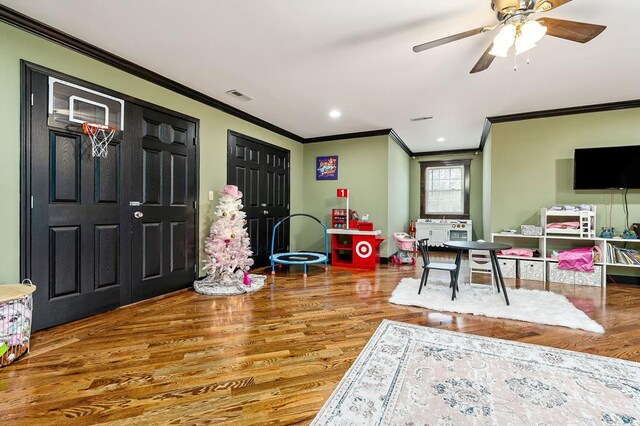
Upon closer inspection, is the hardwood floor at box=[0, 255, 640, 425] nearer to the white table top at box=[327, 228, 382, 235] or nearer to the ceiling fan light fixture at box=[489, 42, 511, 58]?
the white table top at box=[327, 228, 382, 235]

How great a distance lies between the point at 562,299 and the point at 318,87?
3857 millimetres

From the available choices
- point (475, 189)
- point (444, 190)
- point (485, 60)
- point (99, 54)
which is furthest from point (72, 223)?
point (475, 189)

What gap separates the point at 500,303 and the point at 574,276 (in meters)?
1.81

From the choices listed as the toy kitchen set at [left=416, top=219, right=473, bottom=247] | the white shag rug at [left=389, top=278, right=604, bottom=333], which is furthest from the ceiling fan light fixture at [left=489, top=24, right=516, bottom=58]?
the toy kitchen set at [left=416, top=219, right=473, bottom=247]

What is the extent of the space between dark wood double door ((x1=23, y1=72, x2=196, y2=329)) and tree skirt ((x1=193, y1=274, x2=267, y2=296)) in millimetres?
230

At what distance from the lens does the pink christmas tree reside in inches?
155

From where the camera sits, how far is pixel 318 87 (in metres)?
3.77

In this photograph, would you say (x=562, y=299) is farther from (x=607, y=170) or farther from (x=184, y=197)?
(x=184, y=197)

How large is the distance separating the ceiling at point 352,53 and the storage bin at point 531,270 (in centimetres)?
233

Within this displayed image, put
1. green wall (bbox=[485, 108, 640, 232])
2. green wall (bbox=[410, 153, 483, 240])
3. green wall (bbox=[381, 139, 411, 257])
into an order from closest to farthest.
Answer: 1. green wall (bbox=[485, 108, 640, 232])
2. green wall (bbox=[381, 139, 411, 257])
3. green wall (bbox=[410, 153, 483, 240])

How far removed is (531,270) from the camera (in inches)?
173

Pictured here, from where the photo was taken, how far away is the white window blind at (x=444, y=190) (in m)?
7.70

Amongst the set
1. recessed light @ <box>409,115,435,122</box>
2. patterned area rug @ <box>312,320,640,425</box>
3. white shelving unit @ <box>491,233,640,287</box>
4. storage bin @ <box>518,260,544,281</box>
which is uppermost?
recessed light @ <box>409,115,435,122</box>

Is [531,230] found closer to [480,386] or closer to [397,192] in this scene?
[397,192]
